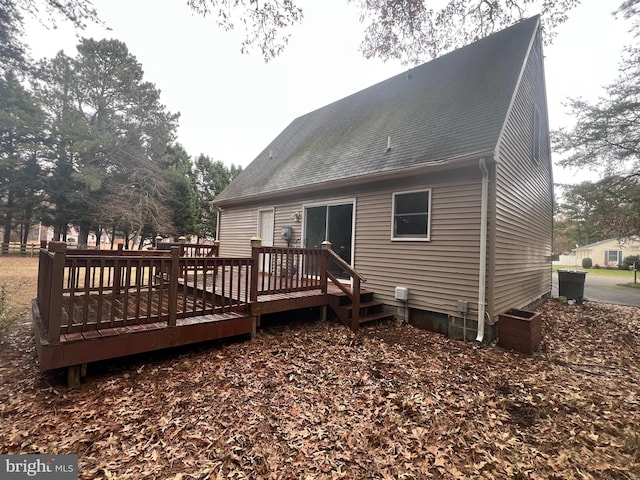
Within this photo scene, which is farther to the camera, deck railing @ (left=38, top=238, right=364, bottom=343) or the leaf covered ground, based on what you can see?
deck railing @ (left=38, top=238, right=364, bottom=343)

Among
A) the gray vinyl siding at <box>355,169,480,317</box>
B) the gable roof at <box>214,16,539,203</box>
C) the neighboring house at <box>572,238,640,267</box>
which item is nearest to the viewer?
the gray vinyl siding at <box>355,169,480,317</box>

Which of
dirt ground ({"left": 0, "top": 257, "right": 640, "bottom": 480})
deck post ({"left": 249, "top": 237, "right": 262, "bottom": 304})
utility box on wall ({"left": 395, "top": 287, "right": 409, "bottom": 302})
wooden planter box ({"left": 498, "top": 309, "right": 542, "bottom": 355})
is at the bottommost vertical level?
dirt ground ({"left": 0, "top": 257, "right": 640, "bottom": 480})

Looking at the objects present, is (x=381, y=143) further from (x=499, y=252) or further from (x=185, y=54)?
(x=185, y=54)

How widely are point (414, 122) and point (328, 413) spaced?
22.2 ft

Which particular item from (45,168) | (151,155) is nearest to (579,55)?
(151,155)

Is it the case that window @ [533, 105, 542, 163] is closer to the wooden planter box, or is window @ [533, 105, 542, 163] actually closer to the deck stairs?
the wooden planter box

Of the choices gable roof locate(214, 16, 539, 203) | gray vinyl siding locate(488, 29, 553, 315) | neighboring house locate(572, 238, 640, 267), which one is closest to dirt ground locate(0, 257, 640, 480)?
gray vinyl siding locate(488, 29, 553, 315)

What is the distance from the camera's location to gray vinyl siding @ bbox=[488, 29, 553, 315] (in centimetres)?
535

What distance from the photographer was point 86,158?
20.2m

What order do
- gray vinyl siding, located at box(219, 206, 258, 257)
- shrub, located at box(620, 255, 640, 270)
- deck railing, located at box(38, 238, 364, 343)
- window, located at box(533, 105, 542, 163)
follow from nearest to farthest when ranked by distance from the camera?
deck railing, located at box(38, 238, 364, 343) → window, located at box(533, 105, 542, 163) → gray vinyl siding, located at box(219, 206, 258, 257) → shrub, located at box(620, 255, 640, 270)

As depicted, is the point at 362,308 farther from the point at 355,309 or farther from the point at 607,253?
the point at 607,253

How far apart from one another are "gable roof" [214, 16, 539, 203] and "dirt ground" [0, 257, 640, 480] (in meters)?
3.58

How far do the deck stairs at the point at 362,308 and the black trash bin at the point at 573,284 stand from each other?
24.8 ft

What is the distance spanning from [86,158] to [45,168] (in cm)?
349
